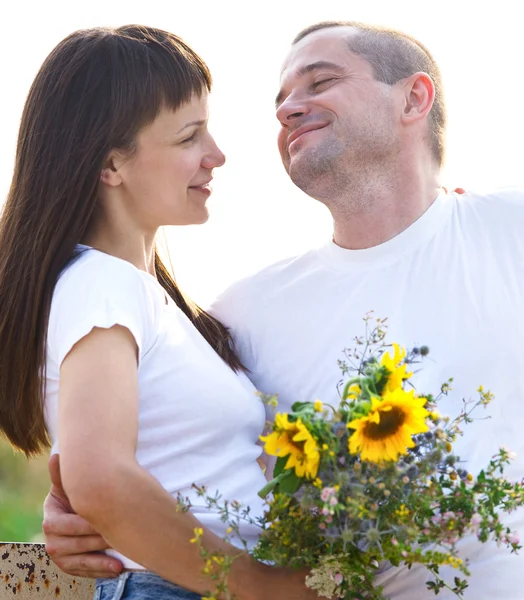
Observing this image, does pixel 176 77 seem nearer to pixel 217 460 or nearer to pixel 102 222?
pixel 102 222

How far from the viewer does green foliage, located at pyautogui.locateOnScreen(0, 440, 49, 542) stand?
1809 cm

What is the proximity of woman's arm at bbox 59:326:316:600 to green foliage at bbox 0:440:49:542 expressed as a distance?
54.4 ft

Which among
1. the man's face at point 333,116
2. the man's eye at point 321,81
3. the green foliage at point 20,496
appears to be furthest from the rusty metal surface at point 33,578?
the green foliage at point 20,496

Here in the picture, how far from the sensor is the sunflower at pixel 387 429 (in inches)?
75.5

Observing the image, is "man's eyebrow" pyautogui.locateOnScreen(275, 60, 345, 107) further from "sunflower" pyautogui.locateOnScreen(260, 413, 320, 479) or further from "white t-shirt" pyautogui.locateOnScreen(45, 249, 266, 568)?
"sunflower" pyautogui.locateOnScreen(260, 413, 320, 479)

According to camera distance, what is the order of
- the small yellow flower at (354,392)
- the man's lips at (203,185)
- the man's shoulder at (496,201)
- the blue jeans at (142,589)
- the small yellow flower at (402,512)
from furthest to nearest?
the man's shoulder at (496,201), the man's lips at (203,185), the blue jeans at (142,589), the small yellow flower at (354,392), the small yellow flower at (402,512)

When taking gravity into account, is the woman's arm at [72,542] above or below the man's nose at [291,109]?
below

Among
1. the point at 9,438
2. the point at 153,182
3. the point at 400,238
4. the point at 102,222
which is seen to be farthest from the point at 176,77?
the point at 9,438

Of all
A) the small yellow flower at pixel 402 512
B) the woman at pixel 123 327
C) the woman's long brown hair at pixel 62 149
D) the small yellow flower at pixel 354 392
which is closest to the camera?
the small yellow flower at pixel 402 512

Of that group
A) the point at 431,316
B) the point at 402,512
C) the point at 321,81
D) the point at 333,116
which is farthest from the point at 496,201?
the point at 402,512

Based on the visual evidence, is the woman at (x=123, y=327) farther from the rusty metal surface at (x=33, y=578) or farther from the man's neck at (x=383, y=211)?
the man's neck at (x=383, y=211)

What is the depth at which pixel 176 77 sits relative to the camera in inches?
106

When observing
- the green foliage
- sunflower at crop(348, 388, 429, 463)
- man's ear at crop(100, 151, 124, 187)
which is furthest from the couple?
the green foliage

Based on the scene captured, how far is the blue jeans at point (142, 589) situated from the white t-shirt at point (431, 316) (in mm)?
705
